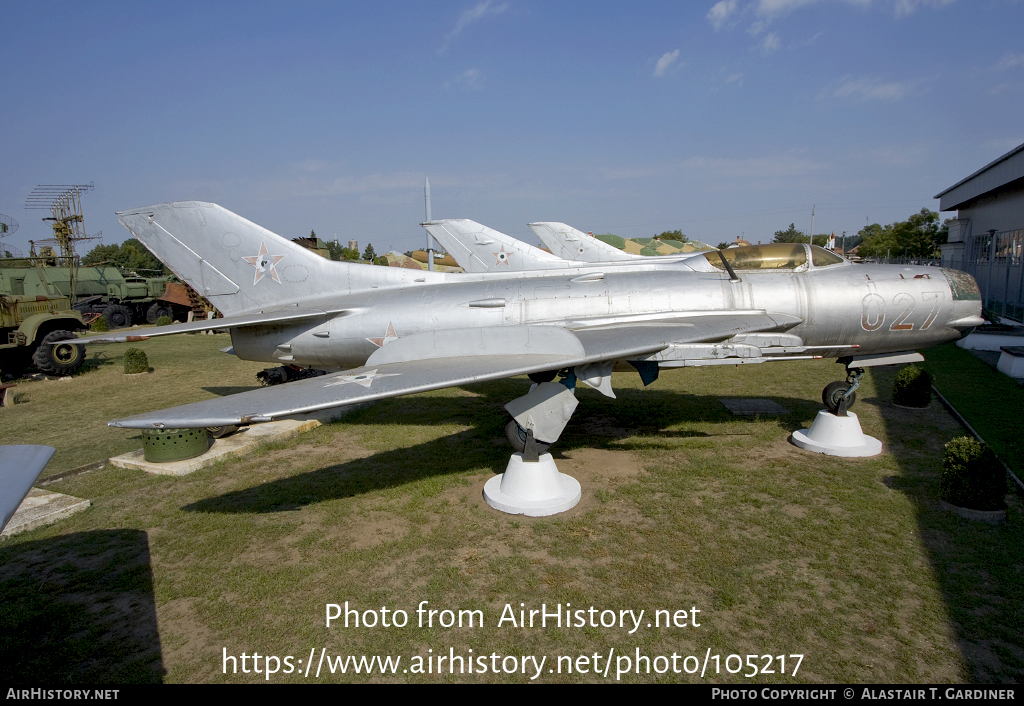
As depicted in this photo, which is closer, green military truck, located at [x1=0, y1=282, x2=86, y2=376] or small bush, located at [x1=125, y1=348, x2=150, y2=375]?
green military truck, located at [x1=0, y1=282, x2=86, y2=376]

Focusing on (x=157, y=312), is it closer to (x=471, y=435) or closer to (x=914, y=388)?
(x=471, y=435)

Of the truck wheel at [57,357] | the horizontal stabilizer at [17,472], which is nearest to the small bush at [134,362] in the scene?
the truck wheel at [57,357]

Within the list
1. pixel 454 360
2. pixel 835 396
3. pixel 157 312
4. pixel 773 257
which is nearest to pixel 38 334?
pixel 454 360

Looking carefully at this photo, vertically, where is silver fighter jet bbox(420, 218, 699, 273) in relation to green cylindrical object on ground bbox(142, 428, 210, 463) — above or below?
above

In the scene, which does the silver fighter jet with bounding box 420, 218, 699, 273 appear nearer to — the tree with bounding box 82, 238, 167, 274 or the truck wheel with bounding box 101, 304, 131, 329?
the truck wheel with bounding box 101, 304, 131, 329

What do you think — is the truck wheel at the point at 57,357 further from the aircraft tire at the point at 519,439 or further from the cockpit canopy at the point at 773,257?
the cockpit canopy at the point at 773,257

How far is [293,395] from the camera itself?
506 cm

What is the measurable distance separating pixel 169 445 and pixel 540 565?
6.59 metres

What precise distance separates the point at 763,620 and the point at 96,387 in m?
17.4

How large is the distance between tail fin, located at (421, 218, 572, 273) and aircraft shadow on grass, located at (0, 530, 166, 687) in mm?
10808

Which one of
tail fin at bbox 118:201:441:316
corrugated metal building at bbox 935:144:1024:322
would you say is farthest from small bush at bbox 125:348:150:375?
corrugated metal building at bbox 935:144:1024:322

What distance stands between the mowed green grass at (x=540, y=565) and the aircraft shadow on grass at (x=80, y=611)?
2 centimetres

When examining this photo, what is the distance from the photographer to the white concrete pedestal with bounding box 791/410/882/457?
7.97 m

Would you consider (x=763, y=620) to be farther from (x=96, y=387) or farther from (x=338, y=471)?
(x=96, y=387)
